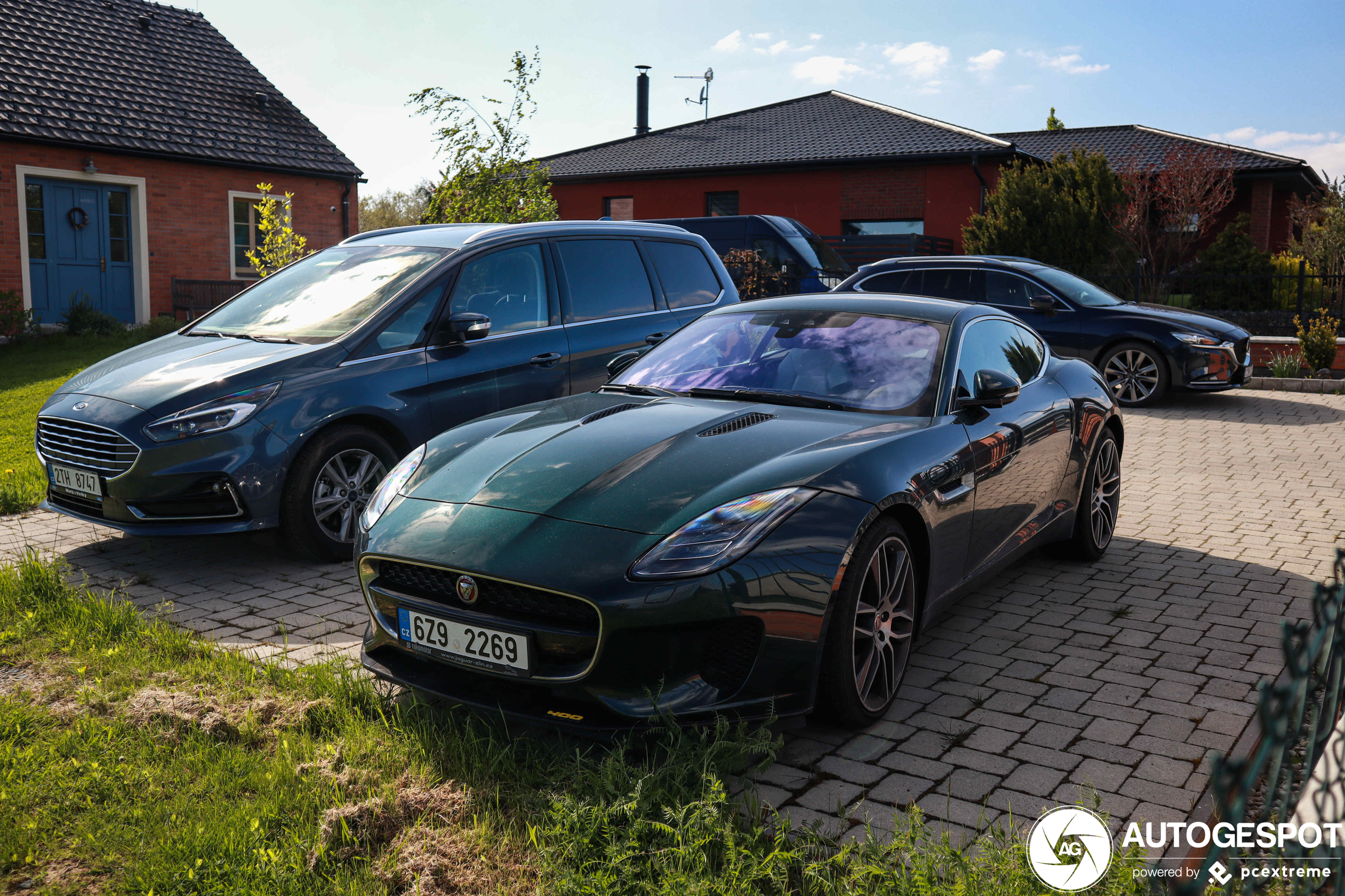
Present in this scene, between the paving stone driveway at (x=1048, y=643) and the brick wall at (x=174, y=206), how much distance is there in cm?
1359

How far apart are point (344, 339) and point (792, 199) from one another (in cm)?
2422

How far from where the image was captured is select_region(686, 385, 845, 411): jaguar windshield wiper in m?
4.44

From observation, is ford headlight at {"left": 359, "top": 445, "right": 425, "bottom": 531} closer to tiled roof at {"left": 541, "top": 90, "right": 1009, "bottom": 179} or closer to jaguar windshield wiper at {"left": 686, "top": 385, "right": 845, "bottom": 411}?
jaguar windshield wiper at {"left": 686, "top": 385, "right": 845, "bottom": 411}

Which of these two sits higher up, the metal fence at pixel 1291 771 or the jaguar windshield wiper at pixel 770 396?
the jaguar windshield wiper at pixel 770 396

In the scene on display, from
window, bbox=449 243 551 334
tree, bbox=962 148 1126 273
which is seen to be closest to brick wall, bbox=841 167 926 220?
tree, bbox=962 148 1126 273

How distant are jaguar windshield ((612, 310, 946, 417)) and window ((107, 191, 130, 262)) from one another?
1786 centimetres

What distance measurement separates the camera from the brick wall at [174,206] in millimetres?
17672

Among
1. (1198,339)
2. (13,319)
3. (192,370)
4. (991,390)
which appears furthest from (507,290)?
(13,319)

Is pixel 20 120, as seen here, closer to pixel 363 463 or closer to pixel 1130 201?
pixel 363 463

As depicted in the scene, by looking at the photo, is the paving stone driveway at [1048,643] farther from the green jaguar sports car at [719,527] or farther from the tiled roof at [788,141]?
the tiled roof at [788,141]

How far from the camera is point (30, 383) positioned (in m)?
12.4

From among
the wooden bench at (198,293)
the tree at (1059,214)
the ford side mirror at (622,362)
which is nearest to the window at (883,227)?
the tree at (1059,214)

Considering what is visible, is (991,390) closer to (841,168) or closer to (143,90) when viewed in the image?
(143,90)

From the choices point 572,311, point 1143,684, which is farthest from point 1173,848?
point 572,311
